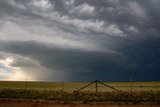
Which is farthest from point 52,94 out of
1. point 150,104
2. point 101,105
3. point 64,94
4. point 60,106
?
point 150,104

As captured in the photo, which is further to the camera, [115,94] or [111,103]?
[115,94]

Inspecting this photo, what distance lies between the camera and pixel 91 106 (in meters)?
30.4

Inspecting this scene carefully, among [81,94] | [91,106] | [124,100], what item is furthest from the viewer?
[81,94]

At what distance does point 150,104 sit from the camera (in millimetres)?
30547

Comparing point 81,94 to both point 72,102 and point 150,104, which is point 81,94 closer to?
point 72,102

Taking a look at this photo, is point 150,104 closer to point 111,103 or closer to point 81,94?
point 111,103

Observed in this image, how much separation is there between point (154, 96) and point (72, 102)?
10605 mm

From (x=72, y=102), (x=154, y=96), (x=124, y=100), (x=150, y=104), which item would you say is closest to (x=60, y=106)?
(x=72, y=102)

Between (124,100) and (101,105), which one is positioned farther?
(124,100)

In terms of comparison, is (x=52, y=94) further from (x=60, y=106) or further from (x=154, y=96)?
(x=154, y=96)

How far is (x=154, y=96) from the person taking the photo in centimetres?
3478

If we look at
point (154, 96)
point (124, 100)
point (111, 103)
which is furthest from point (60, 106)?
point (154, 96)

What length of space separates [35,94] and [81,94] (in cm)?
600

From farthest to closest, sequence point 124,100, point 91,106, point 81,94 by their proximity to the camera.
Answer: point 81,94, point 124,100, point 91,106
